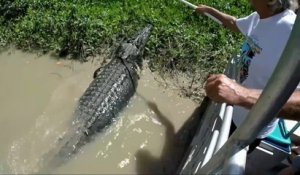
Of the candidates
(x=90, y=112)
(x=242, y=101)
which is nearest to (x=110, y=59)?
(x=90, y=112)

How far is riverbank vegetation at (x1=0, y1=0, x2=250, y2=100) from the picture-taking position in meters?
4.95

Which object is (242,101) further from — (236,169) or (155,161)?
(155,161)

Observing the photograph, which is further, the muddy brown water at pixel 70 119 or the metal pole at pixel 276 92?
the muddy brown water at pixel 70 119

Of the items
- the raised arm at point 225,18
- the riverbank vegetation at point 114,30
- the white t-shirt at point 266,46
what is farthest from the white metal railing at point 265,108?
the riverbank vegetation at point 114,30

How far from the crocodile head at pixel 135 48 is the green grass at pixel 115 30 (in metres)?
0.13

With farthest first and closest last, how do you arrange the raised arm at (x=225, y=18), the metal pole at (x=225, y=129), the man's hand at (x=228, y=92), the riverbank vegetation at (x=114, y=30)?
1. the riverbank vegetation at (x=114, y=30)
2. the raised arm at (x=225, y=18)
3. the metal pole at (x=225, y=129)
4. the man's hand at (x=228, y=92)

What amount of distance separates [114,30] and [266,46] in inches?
110

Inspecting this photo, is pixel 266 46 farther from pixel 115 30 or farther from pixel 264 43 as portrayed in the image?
pixel 115 30

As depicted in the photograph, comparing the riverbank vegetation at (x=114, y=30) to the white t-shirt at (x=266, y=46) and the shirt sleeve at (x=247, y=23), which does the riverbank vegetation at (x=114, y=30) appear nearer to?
the shirt sleeve at (x=247, y=23)

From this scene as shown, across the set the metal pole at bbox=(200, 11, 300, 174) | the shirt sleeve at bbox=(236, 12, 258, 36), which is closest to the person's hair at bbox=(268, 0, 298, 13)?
the shirt sleeve at bbox=(236, 12, 258, 36)

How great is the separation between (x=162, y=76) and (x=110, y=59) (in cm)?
65

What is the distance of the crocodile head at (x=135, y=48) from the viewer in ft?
15.8

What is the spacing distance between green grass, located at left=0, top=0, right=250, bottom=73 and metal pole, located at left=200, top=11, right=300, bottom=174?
3.40 meters

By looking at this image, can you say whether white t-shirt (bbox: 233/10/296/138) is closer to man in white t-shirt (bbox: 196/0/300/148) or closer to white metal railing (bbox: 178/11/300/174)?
man in white t-shirt (bbox: 196/0/300/148)
